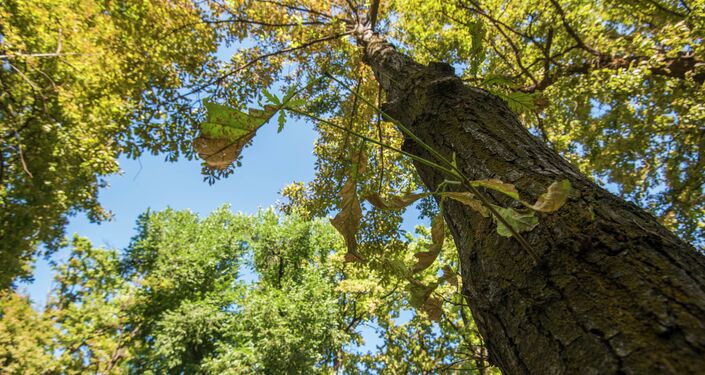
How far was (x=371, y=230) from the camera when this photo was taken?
179 inches

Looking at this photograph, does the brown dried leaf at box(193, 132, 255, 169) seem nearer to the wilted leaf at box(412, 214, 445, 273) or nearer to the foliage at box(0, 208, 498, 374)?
the wilted leaf at box(412, 214, 445, 273)

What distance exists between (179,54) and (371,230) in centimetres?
329

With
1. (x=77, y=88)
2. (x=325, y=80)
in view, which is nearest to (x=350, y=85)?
(x=325, y=80)

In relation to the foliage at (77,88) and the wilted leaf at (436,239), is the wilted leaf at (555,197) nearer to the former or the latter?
the wilted leaf at (436,239)

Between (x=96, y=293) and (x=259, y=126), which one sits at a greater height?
(x=96, y=293)

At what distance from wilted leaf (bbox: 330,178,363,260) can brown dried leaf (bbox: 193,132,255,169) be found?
0.31 m

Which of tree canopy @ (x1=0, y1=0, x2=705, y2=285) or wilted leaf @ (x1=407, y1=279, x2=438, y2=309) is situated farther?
tree canopy @ (x1=0, y1=0, x2=705, y2=285)

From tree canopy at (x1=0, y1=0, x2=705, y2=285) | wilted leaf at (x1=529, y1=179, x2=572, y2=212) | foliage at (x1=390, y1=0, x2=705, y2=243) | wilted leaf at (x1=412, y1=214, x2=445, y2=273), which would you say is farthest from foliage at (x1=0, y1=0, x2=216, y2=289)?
wilted leaf at (x1=529, y1=179, x2=572, y2=212)

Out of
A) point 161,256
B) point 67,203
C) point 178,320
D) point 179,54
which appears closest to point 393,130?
point 179,54

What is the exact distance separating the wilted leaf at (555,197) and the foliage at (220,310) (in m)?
7.19

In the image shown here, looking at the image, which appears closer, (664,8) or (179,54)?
(664,8)

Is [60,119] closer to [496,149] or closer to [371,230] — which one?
[371,230]

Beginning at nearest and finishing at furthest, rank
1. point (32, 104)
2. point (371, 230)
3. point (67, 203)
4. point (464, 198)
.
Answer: point (464, 198)
point (371, 230)
point (32, 104)
point (67, 203)

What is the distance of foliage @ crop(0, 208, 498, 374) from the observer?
30.2ft
